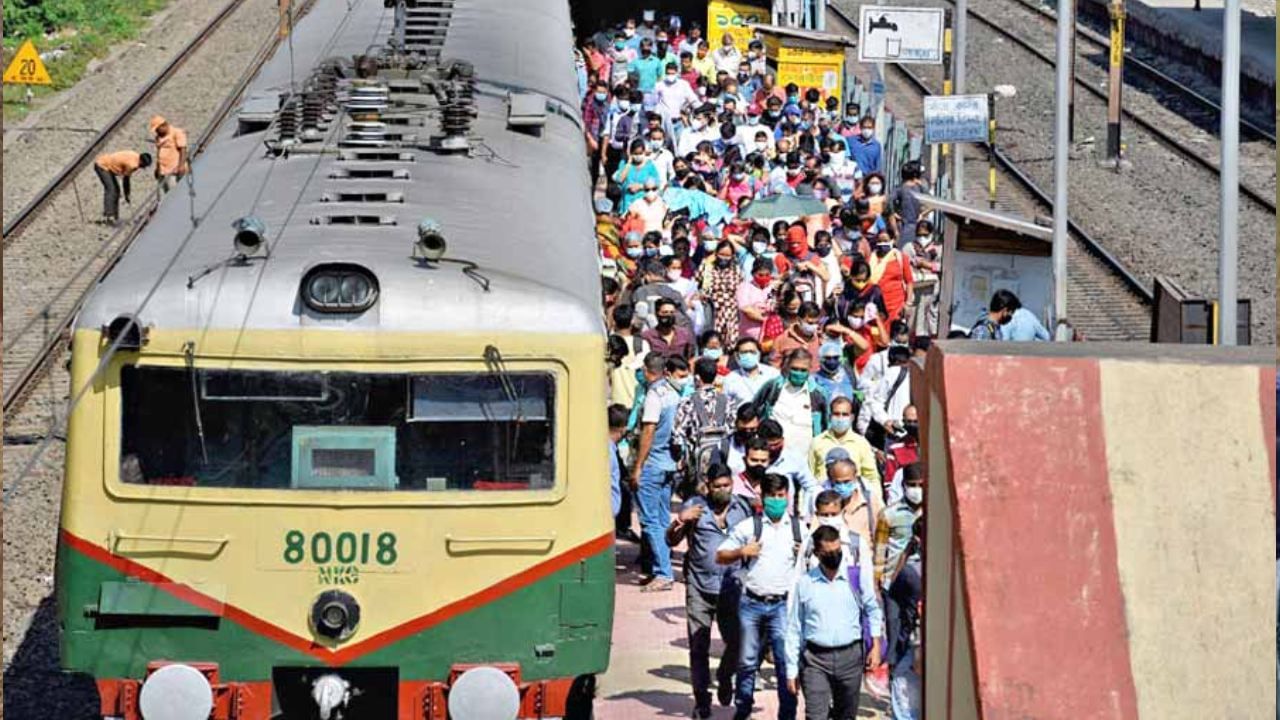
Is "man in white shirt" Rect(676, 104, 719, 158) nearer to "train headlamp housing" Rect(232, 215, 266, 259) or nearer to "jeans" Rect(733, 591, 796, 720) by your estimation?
"jeans" Rect(733, 591, 796, 720)

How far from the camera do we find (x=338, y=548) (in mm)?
10445

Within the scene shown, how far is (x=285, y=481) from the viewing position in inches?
412

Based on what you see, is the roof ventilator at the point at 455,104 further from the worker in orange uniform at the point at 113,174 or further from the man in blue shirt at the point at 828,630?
the worker in orange uniform at the point at 113,174

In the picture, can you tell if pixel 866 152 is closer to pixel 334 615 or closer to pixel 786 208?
pixel 786 208

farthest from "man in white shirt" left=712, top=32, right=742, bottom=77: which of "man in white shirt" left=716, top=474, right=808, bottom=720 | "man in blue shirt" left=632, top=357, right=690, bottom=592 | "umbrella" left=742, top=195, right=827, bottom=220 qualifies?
"man in white shirt" left=716, top=474, right=808, bottom=720

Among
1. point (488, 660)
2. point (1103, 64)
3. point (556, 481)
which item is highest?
point (1103, 64)

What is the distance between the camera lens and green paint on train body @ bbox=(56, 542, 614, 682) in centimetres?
1043

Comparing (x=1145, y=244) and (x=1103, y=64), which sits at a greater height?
(x=1103, y=64)

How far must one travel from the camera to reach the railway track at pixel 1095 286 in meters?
24.0

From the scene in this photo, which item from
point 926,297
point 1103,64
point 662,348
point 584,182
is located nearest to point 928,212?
point 926,297

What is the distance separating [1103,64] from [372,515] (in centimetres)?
3080

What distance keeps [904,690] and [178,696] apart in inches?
133

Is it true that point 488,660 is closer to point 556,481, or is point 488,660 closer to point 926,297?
point 556,481

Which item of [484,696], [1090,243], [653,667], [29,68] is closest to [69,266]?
[29,68]
